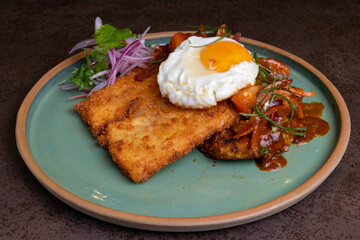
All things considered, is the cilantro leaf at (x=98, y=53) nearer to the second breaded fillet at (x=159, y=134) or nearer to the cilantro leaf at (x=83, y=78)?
the cilantro leaf at (x=83, y=78)

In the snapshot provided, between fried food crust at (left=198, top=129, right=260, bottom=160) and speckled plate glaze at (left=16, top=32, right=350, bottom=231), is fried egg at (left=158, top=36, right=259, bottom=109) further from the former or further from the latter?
speckled plate glaze at (left=16, top=32, right=350, bottom=231)

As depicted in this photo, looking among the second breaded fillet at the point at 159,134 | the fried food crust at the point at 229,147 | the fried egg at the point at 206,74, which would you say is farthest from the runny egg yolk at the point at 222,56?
the fried food crust at the point at 229,147

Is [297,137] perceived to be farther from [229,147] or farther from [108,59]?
[108,59]

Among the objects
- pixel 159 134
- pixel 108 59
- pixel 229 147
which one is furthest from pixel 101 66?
pixel 229 147

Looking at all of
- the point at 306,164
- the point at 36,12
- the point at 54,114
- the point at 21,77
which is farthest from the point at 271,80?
the point at 36,12

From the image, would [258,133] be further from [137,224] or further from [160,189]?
[137,224]
